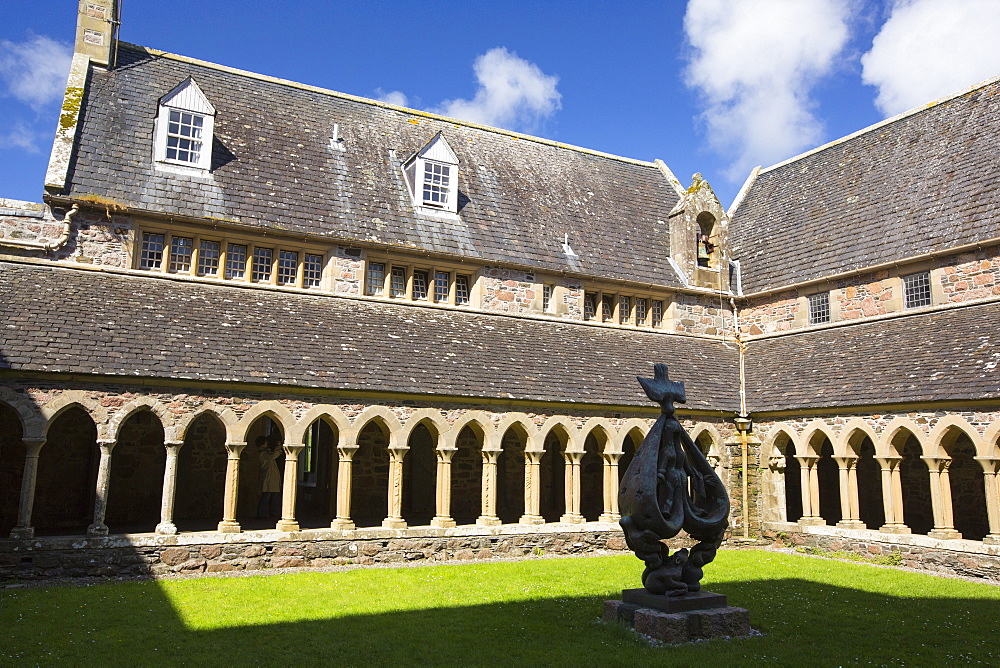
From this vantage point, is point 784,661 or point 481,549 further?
point 481,549

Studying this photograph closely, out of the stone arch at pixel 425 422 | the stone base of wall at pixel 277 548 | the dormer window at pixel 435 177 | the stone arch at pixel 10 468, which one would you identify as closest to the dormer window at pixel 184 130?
the dormer window at pixel 435 177

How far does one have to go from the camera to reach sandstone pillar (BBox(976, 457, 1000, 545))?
1462 centimetres

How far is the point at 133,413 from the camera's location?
543 inches

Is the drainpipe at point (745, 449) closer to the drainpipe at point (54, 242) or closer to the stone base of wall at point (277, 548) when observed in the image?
the stone base of wall at point (277, 548)

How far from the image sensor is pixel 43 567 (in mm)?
12695

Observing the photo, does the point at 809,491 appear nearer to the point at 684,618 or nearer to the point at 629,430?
the point at 629,430

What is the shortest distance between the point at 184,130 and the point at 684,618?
15.1m

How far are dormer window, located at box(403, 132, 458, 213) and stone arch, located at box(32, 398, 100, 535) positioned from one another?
9.32m

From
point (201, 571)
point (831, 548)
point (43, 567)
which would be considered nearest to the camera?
point (43, 567)

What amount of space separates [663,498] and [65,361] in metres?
10.1

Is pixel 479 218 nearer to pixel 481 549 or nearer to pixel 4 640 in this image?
pixel 481 549

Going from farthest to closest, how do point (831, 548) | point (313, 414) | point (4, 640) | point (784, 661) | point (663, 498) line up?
point (831, 548), point (313, 414), point (663, 498), point (4, 640), point (784, 661)

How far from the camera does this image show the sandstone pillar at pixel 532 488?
55.7 ft

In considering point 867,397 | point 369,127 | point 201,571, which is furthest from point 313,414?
point 867,397
